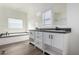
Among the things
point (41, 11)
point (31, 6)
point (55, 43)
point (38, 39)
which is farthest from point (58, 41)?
point (31, 6)

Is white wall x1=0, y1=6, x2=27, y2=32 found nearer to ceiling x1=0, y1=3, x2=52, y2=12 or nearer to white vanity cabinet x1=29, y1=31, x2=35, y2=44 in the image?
ceiling x1=0, y1=3, x2=52, y2=12

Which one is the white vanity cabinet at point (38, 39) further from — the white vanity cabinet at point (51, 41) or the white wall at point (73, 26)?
the white wall at point (73, 26)

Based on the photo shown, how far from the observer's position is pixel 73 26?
1226mm

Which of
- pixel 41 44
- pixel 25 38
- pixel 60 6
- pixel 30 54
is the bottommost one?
pixel 30 54

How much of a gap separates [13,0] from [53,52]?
3.48 ft

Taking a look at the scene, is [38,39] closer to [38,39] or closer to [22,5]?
[38,39]

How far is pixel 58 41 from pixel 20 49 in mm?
615

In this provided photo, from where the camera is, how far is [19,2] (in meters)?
1.21

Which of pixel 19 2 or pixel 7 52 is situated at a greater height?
pixel 19 2

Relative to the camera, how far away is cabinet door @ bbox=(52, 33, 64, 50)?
1.13m

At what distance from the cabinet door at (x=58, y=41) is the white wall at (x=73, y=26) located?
19 cm

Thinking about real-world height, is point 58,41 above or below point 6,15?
below

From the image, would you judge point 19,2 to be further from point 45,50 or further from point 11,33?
point 45,50

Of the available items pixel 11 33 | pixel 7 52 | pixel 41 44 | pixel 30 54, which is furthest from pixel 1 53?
pixel 41 44
